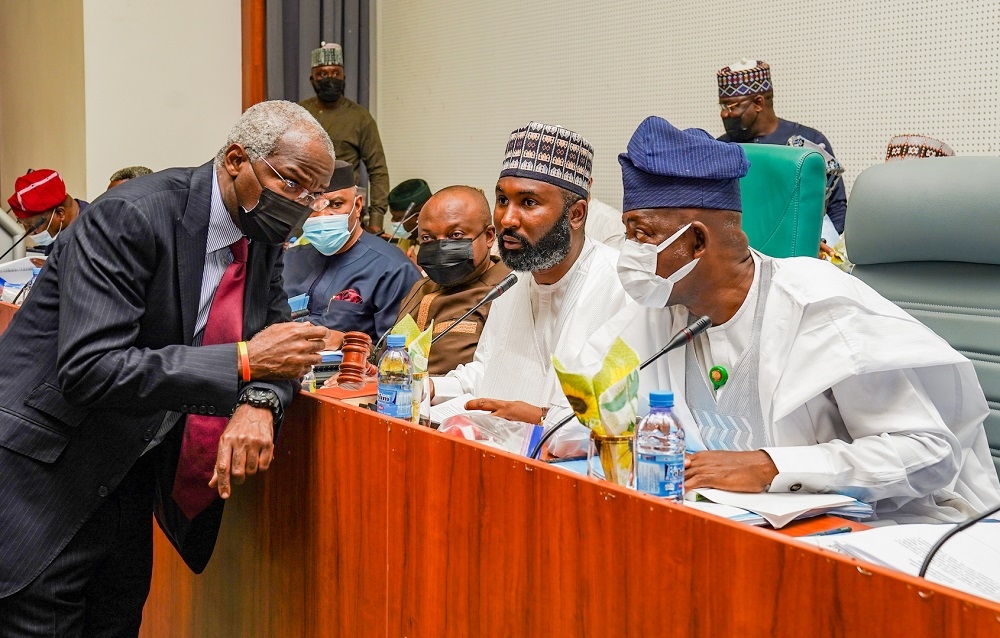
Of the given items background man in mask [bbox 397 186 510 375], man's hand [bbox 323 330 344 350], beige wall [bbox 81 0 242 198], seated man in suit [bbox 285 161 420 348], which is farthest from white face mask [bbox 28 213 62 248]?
background man in mask [bbox 397 186 510 375]

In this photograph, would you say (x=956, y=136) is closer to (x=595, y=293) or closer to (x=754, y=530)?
(x=595, y=293)

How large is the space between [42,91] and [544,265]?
212 inches

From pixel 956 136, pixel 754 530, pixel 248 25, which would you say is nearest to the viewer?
pixel 754 530

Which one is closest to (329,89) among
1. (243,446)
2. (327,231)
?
(327,231)

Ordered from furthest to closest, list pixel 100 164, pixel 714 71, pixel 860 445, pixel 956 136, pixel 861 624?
pixel 100 164 < pixel 714 71 < pixel 956 136 < pixel 860 445 < pixel 861 624

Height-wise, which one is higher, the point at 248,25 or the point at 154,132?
the point at 248,25

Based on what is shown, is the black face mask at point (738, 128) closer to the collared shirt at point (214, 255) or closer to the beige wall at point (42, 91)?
the collared shirt at point (214, 255)

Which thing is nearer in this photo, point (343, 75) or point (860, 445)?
point (860, 445)

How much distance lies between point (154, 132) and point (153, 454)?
435cm

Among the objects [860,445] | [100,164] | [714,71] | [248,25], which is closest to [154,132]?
[100,164]

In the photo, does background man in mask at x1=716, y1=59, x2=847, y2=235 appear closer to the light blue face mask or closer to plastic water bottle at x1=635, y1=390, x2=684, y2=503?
the light blue face mask

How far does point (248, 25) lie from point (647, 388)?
501 cm

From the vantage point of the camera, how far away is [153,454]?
1906mm

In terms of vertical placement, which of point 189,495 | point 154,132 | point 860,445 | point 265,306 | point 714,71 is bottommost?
point 189,495
